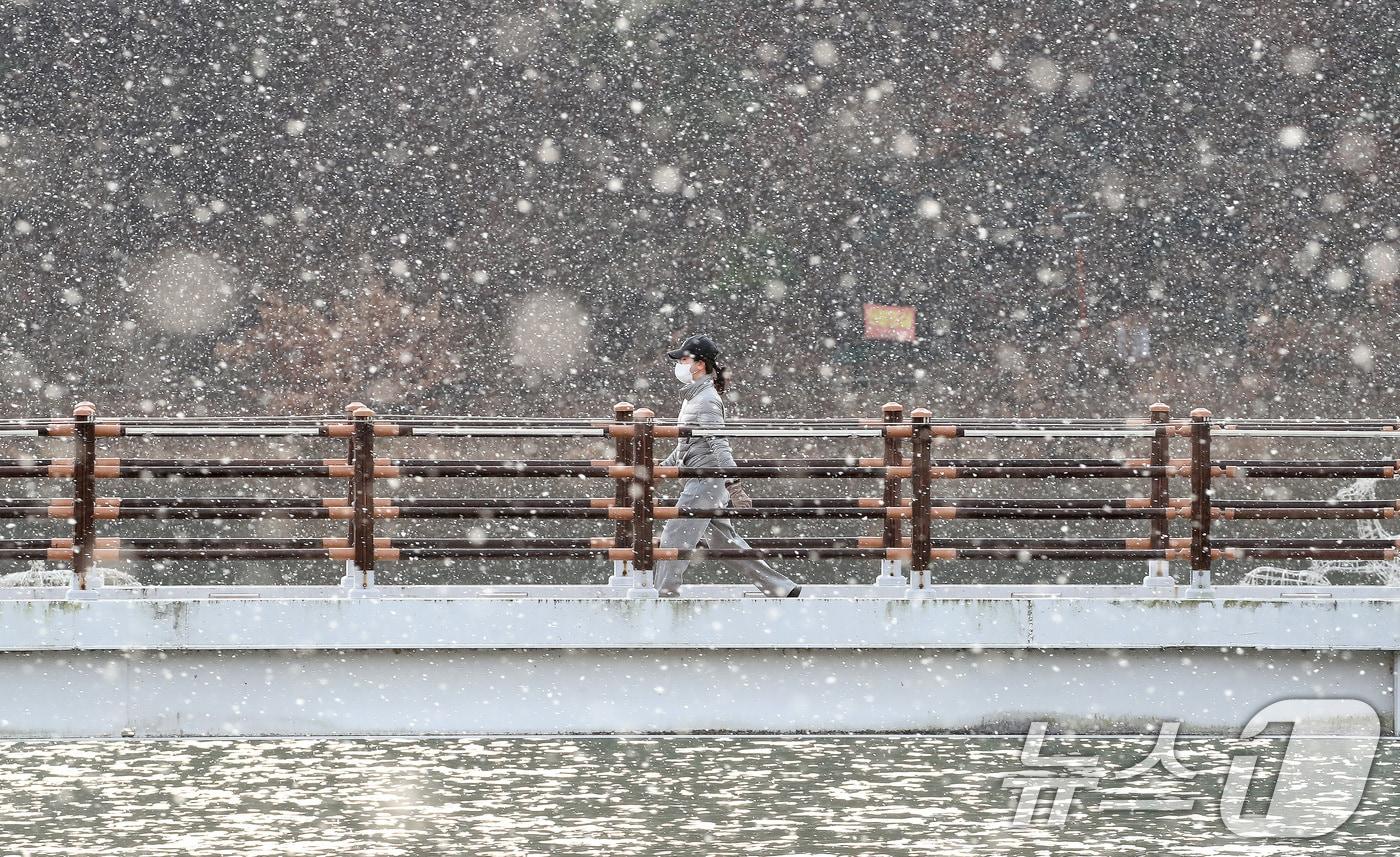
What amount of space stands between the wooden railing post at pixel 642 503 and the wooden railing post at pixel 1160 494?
2.83 metres

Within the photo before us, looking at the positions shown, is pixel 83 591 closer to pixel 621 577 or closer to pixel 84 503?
pixel 84 503

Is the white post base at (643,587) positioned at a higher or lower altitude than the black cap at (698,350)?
lower

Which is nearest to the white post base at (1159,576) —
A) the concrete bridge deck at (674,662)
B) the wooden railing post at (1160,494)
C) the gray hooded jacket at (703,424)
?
the wooden railing post at (1160,494)

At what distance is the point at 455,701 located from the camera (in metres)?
12.1

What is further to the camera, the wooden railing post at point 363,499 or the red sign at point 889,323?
the red sign at point 889,323

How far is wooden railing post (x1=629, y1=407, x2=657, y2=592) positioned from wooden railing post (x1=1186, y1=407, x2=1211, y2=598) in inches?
118

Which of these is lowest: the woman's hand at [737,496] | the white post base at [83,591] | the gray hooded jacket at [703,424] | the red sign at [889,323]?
the white post base at [83,591]

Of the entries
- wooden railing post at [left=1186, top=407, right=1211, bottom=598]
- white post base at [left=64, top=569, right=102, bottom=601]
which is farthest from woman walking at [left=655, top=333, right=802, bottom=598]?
white post base at [left=64, top=569, right=102, bottom=601]

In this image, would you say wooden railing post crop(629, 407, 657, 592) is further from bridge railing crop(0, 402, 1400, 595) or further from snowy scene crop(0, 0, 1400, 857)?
snowy scene crop(0, 0, 1400, 857)

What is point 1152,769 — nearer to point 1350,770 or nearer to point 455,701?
point 1350,770

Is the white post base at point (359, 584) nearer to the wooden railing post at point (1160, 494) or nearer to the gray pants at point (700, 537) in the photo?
the gray pants at point (700, 537)

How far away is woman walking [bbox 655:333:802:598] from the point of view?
12.6 metres

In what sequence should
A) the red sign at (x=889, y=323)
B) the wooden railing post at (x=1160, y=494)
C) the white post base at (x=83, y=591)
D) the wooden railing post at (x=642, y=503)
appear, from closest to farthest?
the white post base at (x=83, y=591) < the wooden railing post at (x=642, y=503) < the wooden railing post at (x=1160, y=494) < the red sign at (x=889, y=323)

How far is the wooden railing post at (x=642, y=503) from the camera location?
12281 mm
